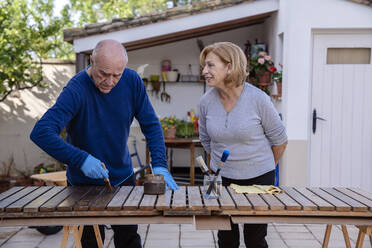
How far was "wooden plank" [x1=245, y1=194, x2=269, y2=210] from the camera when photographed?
7.04 feet

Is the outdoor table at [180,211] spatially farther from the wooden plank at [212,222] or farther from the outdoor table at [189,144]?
Result: the outdoor table at [189,144]

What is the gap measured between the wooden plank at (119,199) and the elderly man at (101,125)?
13cm

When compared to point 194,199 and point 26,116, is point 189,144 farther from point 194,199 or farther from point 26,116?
point 194,199

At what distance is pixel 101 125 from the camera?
8.13 feet

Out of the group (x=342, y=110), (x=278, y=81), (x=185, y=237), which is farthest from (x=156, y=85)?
(x=185, y=237)

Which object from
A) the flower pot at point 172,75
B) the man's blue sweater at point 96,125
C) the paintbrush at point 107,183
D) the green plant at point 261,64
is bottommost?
the paintbrush at point 107,183

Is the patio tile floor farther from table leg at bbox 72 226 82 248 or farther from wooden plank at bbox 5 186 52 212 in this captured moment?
table leg at bbox 72 226 82 248

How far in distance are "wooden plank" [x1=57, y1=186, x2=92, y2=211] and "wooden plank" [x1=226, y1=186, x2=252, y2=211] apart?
809 mm

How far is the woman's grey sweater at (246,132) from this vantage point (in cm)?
256

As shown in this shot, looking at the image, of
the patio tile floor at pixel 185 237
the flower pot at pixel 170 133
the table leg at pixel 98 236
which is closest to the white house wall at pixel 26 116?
the flower pot at pixel 170 133

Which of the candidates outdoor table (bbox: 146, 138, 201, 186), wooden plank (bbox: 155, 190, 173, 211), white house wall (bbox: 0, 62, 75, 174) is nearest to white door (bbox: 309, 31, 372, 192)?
outdoor table (bbox: 146, 138, 201, 186)

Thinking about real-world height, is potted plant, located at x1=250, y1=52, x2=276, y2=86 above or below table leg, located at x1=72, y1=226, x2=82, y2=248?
above

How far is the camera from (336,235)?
408 centimetres

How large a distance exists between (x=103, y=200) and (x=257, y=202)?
792 mm
